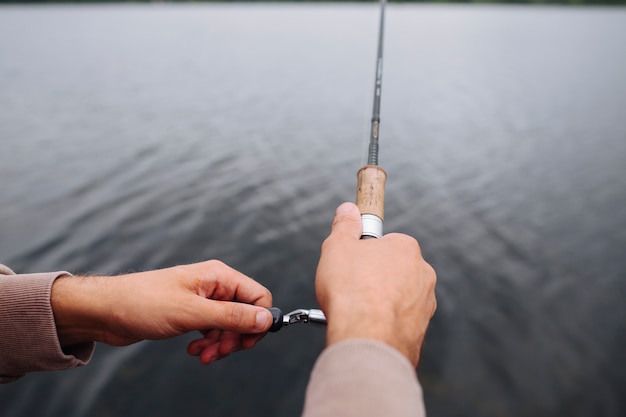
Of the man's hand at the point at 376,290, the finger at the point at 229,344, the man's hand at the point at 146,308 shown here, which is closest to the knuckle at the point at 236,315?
the man's hand at the point at 146,308

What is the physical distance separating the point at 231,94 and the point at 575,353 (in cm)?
1386

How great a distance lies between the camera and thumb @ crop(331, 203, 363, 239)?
1.90m

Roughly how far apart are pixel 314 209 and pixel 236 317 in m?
4.99

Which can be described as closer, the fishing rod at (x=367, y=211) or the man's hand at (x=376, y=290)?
the man's hand at (x=376, y=290)

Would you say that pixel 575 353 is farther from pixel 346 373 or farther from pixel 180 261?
pixel 180 261

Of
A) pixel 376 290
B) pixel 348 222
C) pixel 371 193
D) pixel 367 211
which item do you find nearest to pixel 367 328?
pixel 376 290

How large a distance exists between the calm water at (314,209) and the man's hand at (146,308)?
5.49 feet

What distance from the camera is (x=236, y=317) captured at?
2156mm

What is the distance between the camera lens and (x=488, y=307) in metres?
4.96

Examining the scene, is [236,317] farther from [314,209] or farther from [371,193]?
[314,209]

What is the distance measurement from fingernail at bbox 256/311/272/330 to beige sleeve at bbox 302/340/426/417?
0.86 m

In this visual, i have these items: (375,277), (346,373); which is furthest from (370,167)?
(346,373)

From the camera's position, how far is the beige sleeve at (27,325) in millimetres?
2043

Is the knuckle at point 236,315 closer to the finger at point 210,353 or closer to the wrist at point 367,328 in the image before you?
the finger at point 210,353
